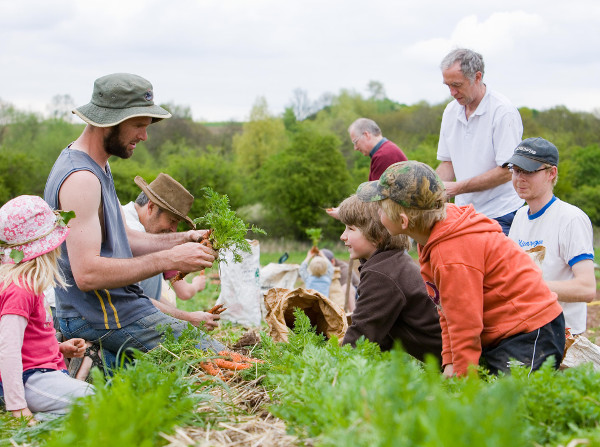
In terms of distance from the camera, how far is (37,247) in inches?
140

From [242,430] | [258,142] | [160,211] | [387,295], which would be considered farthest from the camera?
[258,142]

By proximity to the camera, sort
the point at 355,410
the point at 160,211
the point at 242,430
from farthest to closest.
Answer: the point at 160,211 < the point at 242,430 < the point at 355,410

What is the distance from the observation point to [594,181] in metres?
25.8

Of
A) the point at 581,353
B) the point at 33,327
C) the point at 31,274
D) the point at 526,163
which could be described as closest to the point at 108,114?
the point at 31,274

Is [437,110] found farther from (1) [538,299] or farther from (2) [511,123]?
(1) [538,299]

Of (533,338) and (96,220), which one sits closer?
(533,338)

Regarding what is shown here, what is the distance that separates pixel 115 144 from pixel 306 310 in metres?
2.55

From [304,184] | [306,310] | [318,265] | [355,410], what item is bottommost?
[318,265]

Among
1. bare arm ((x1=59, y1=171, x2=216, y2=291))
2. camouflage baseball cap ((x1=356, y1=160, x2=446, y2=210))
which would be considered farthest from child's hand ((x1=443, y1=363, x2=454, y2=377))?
bare arm ((x1=59, y1=171, x2=216, y2=291))

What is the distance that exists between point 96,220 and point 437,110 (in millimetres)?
35134

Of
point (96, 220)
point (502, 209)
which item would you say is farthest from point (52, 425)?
point (502, 209)

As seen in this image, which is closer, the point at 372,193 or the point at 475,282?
the point at 475,282

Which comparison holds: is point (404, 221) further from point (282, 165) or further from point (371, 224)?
point (282, 165)

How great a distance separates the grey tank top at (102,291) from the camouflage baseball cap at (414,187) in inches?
74.7
